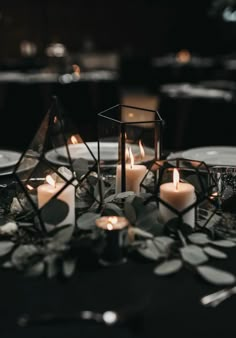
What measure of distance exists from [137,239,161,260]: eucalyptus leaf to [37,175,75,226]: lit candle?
122mm

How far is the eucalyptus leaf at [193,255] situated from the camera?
2.38 ft

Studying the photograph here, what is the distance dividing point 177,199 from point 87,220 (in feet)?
0.47

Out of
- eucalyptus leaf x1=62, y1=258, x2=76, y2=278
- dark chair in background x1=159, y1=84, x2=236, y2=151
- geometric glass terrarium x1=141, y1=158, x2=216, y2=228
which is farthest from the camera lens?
dark chair in background x1=159, y1=84, x2=236, y2=151

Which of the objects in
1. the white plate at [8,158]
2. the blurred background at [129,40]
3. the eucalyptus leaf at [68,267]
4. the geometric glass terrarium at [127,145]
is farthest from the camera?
the blurred background at [129,40]

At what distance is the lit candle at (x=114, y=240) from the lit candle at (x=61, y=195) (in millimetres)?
68

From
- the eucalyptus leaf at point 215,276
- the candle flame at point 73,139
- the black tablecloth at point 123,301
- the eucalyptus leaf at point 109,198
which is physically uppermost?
the candle flame at point 73,139

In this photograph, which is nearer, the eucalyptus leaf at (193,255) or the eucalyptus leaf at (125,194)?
the eucalyptus leaf at (193,255)

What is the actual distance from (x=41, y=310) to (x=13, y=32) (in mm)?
7989

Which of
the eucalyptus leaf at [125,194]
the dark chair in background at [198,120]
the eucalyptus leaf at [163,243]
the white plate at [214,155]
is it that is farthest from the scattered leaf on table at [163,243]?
the dark chair in background at [198,120]

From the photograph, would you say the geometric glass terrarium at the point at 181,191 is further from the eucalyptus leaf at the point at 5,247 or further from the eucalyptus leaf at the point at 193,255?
the eucalyptus leaf at the point at 5,247

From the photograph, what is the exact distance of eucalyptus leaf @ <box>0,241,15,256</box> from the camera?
758 mm

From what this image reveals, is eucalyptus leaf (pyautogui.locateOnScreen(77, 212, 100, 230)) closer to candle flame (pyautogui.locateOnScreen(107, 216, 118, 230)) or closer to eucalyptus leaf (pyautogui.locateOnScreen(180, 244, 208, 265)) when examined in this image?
candle flame (pyautogui.locateOnScreen(107, 216, 118, 230))

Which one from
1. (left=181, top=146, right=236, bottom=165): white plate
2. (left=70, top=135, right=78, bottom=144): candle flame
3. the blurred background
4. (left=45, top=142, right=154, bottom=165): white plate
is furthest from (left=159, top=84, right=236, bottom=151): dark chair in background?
the blurred background

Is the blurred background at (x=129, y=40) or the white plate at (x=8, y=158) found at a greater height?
the blurred background at (x=129, y=40)
